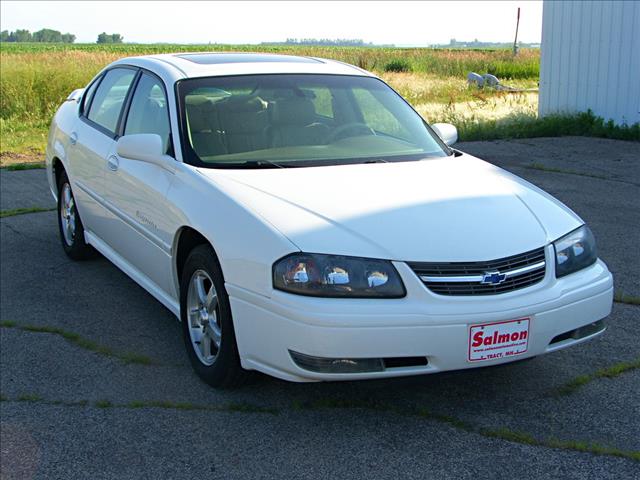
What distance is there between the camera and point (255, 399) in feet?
13.3

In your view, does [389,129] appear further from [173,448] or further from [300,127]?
[173,448]

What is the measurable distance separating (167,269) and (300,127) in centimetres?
111

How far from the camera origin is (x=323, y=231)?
3633mm

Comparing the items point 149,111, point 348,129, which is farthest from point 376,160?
point 149,111

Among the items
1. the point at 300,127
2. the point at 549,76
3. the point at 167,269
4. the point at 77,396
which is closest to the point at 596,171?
the point at 549,76

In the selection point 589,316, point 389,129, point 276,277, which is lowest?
point 589,316

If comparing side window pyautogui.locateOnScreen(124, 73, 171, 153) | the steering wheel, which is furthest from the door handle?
the steering wheel

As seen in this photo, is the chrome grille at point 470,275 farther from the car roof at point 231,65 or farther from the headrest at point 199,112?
the car roof at point 231,65

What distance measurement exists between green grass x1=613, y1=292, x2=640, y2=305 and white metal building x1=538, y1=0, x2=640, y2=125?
7872 mm

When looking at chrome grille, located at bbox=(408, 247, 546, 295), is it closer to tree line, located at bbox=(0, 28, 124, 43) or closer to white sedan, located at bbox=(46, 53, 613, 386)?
white sedan, located at bbox=(46, 53, 613, 386)

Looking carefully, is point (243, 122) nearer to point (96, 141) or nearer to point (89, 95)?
point (96, 141)

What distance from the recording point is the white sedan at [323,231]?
348 cm

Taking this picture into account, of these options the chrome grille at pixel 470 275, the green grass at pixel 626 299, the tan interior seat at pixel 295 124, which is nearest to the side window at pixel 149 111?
the tan interior seat at pixel 295 124

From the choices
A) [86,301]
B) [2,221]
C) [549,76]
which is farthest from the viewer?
[549,76]
